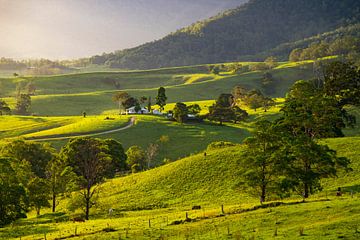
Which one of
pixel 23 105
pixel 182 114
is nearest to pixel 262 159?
pixel 182 114

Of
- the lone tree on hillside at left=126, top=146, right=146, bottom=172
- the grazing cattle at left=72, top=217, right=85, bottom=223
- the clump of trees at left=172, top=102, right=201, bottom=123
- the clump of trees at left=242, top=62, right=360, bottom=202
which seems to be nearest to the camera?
the clump of trees at left=242, top=62, right=360, bottom=202

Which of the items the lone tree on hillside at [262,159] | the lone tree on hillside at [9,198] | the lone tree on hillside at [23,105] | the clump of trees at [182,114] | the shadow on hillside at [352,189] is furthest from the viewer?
the lone tree on hillside at [23,105]

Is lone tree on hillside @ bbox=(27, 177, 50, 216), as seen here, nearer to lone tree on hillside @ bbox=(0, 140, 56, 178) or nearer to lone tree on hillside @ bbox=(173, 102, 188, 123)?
lone tree on hillside @ bbox=(0, 140, 56, 178)

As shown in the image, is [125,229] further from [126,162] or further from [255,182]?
[126,162]

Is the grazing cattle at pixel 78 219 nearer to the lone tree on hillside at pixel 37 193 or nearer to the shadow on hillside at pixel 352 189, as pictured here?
the lone tree on hillside at pixel 37 193

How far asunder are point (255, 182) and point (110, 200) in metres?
27.1

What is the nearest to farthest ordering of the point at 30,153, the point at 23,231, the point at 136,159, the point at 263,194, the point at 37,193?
the point at 263,194
the point at 23,231
the point at 37,193
the point at 30,153
the point at 136,159

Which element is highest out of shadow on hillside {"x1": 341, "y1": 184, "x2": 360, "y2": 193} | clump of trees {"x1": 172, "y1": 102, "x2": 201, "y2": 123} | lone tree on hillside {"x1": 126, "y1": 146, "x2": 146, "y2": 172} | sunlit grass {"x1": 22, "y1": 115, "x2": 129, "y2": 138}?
clump of trees {"x1": 172, "y1": 102, "x2": 201, "y2": 123}

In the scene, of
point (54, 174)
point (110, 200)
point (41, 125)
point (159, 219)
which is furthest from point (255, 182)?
point (41, 125)

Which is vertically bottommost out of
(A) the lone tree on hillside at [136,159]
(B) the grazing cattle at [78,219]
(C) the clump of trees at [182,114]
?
(B) the grazing cattle at [78,219]

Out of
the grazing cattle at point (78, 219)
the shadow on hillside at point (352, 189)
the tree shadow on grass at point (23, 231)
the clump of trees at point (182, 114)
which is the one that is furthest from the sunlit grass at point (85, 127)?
the shadow on hillside at point (352, 189)

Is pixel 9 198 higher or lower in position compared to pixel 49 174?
higher

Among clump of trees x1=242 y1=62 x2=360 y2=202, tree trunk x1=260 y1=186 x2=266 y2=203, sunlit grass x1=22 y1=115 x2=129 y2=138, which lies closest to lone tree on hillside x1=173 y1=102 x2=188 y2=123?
sunlit grass x1=22 y1=115 x2=129 y2=138

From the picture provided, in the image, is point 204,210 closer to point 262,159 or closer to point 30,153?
point 262,159
